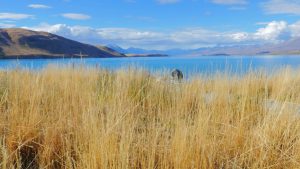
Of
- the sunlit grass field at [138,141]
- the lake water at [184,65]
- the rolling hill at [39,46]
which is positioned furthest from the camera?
the rolling hill at [39,46]

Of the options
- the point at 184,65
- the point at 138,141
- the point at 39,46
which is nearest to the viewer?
the point at 138,141

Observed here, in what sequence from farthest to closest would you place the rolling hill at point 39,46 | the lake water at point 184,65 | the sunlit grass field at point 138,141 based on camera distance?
the rolling hill at point 39,46
the lake water at point 184,65
the sunlit grass field at point 138,141

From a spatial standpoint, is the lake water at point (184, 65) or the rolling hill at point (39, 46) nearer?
the lake water at point (184, 65)

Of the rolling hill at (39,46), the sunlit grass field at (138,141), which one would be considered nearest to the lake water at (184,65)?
the sunlit grass field at (138,141)

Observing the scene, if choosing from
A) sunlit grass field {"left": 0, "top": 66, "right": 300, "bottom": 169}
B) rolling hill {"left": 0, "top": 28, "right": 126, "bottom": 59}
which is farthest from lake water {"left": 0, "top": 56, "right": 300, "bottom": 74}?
rolling hill {"left": 0, "top": 28, "right": 126, "bottom": 59}

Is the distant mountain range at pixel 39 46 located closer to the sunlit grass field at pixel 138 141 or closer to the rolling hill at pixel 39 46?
the rolling hill at pixel 39 46

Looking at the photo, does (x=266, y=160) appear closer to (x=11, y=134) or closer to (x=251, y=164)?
(x=251, y=164)

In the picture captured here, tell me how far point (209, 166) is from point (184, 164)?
180 millimetres

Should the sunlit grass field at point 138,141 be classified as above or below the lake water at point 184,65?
below

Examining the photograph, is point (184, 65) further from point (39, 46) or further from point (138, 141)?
point (39, 46)

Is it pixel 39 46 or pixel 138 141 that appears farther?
pixel 39 46

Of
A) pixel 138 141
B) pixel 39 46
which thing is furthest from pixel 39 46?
pixel 138 141

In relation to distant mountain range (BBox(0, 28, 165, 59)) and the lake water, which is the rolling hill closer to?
distant mountain range (BBox(0, 28, 165, 59))

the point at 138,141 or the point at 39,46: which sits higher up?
the point at 138,141
